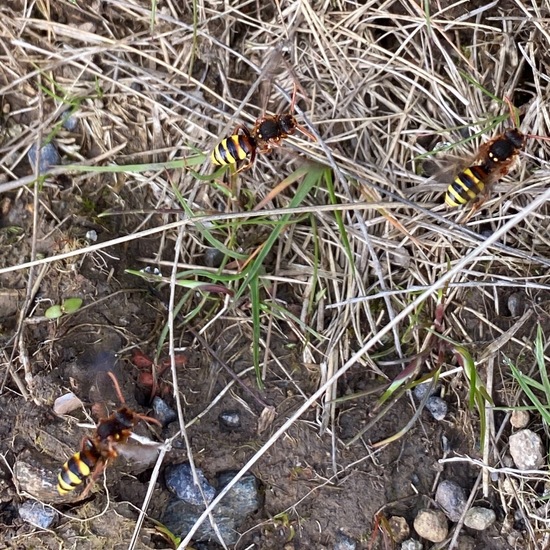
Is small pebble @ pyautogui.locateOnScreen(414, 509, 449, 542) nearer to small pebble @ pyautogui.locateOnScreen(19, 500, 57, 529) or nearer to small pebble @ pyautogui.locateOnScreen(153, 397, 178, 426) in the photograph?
small pebble @ pyautogui.locateOnScreen(153, 397, 178, 426)

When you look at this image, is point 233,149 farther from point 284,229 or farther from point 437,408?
point 437,408

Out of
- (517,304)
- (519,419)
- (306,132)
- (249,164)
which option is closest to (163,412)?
(249,164)

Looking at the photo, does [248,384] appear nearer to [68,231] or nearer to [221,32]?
[68,231]

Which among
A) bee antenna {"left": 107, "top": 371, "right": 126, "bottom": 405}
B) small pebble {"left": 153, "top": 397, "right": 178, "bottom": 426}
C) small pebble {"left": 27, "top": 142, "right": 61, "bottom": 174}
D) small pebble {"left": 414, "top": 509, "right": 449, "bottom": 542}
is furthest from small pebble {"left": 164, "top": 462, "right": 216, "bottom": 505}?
small pebble {"left": 27, "top": 142, "right": 61, "bottom": 174}

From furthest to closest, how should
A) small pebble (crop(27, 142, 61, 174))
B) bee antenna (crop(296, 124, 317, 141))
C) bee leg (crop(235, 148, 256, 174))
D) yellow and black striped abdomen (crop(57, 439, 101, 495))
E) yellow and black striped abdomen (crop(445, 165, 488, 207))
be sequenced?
small pebble (crop(27, 142, 61, 174)) → bee antenna (crop(296, 124, 317, 141)) → bee leg (crop(235, 148, 256, 174)) → yellow and black striped abdomen (crop(445, 165, 488, 207)) → yellow and black striped abdomen (crop(57, 439, 101, 495))

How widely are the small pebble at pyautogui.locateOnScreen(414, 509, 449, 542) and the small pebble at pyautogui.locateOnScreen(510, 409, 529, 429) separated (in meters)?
0.56

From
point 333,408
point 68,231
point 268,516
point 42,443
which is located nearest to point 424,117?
point 333,408

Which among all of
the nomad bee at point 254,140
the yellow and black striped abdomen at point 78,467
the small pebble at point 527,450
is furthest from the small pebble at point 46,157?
the small pebble at point 527,450

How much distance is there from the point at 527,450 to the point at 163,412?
171 cm

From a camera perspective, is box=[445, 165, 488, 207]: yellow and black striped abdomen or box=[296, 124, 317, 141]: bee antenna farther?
box=[296, 124, 317, 141]: bee antenna

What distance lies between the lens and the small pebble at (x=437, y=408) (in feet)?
9.73

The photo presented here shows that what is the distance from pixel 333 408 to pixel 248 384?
1.40ft

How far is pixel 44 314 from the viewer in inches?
111

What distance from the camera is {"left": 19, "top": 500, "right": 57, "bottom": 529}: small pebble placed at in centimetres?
262
